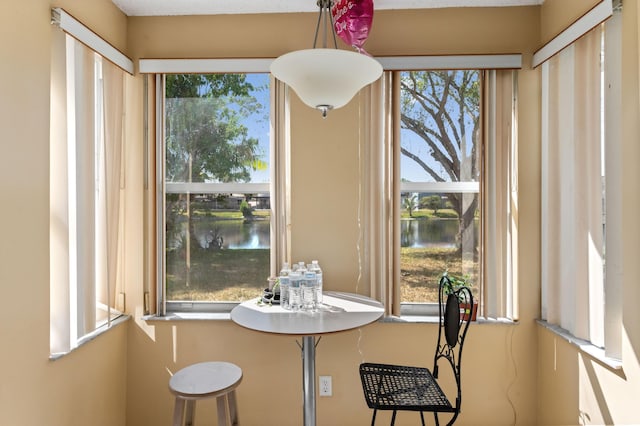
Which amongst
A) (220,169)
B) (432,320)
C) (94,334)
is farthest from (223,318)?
(432,320)

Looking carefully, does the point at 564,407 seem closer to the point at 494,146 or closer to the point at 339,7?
the point at 494,146

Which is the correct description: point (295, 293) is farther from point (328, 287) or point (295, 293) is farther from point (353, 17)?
point (353, 17)

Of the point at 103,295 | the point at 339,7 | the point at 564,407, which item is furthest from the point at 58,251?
the point at 564,407

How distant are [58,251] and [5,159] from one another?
467 mm

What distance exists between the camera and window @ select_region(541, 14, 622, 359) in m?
1.66

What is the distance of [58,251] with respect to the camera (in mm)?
1720

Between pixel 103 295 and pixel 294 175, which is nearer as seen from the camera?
pixel 103 295

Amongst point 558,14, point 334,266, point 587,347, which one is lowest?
point 587,347

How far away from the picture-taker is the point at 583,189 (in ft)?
6.02

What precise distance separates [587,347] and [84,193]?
2573mm

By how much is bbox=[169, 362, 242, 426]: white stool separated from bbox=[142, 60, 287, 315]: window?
2.11 feet

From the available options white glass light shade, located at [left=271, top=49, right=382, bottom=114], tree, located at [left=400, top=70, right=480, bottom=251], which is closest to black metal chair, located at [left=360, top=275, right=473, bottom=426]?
tree, located at [left=400, top=70, right=480, bottom=251]

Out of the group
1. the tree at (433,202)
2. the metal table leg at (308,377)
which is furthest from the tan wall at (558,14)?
the metal table leg at (308,377)

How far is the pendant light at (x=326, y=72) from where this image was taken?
1259mm
